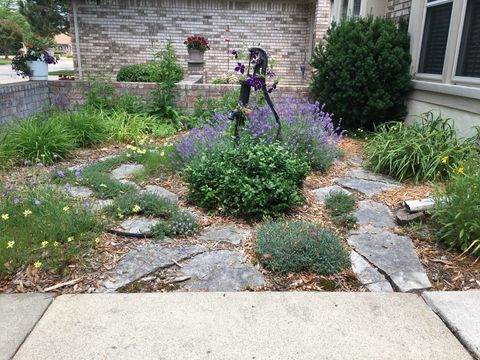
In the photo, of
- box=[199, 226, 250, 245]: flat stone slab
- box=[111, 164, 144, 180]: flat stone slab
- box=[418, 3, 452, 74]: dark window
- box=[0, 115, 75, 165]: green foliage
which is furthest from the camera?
box=[418, 3, 452, 74]: dark window

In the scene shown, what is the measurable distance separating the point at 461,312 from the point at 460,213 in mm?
896

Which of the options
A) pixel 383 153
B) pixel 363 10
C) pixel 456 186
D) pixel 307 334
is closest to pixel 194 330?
pixel 307 334

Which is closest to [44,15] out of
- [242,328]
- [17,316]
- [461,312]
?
[17,316]

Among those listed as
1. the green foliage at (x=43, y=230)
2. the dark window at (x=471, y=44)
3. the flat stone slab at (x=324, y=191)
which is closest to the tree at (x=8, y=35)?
the green foliage at (x=43, y=230)

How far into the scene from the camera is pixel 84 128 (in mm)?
5914

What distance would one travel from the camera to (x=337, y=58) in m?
6.26

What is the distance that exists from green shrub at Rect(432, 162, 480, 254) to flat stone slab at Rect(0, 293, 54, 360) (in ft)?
8.98

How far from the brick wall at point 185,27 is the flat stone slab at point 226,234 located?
9.46 m

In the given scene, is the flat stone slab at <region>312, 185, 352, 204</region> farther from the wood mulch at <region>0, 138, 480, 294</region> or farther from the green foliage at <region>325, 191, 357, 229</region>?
the wood mulch at <region>0, 138, 480, 294</region>

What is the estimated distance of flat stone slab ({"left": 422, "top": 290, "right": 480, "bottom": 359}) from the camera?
2.11m

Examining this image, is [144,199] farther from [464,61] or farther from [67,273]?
[464,61]

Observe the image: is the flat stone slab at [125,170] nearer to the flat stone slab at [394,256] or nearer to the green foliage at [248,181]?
the green foliage at [248,181]

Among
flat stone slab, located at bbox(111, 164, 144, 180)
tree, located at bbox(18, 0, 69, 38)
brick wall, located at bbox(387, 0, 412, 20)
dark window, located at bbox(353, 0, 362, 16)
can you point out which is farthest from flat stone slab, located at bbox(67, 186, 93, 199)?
tree, located at bbox(18, 0, 69, 38)

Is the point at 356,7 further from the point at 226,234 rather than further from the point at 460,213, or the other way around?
the point at 226,234
